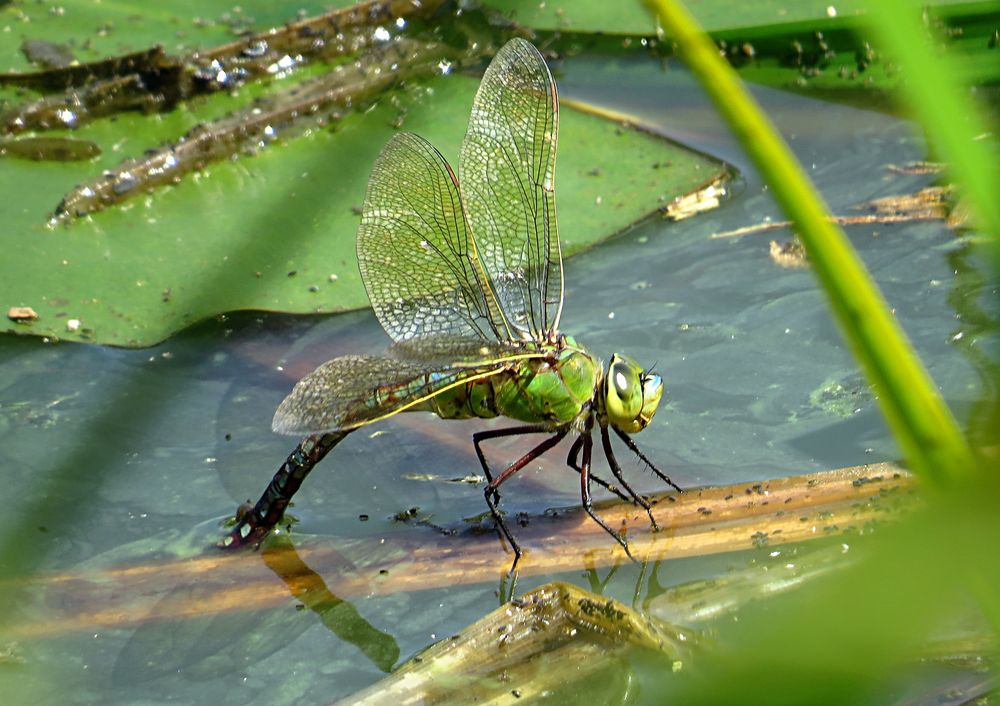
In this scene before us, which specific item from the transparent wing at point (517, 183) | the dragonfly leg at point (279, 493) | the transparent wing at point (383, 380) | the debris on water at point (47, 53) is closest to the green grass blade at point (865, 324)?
the transparent wing at point (383, 380)

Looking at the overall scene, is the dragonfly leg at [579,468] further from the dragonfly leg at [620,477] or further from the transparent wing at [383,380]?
the transparent wing at [383,380]

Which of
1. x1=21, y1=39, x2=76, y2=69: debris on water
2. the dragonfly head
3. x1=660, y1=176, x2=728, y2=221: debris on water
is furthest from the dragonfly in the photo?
x1=21, y1=39, x2=76, y2=69: debris on water

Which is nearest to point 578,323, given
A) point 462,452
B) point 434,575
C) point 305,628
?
point 462,452

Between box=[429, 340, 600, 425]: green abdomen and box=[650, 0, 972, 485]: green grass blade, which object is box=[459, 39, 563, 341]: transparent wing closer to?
box=[429, 340, 600, 425]: green abdomen

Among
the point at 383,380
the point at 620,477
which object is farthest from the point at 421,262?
the point at 620,477

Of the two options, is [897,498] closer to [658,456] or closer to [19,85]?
[658,456]

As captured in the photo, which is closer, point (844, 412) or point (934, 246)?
point (844, 412)
